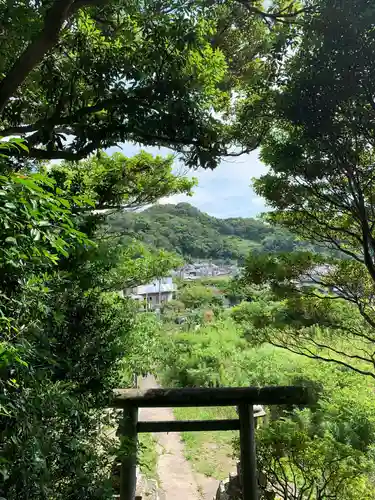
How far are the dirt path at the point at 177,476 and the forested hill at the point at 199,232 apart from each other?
2066 millimetres

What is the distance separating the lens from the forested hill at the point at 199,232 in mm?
3139

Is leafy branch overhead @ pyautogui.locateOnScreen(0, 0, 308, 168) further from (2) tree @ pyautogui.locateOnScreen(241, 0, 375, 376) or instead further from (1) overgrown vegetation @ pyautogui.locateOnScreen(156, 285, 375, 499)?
(1) overgrown vegetation @ pyautogui.locateOnScreen(156, 285, 375, 499)

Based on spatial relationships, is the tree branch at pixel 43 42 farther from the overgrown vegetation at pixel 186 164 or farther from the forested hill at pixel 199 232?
the forested hill at pixel 199 232

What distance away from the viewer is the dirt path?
3.91 meters

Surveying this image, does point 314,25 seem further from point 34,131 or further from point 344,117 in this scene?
point 34,131

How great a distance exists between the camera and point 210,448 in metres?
5.36

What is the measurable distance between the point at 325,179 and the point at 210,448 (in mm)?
4959

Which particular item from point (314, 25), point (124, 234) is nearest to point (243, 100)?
point (314, 25)

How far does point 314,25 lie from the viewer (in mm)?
1580

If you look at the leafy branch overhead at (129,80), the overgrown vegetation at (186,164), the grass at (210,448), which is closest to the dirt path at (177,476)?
the grass at (210,448)

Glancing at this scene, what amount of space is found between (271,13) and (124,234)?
80.3 inches

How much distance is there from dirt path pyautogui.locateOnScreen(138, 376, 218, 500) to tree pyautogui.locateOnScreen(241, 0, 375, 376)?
6.91ft

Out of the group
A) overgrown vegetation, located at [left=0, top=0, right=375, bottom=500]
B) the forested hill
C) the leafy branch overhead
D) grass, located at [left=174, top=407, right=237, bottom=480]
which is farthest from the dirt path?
the leafy branch overhead

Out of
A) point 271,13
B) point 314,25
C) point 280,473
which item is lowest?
point 280,473
